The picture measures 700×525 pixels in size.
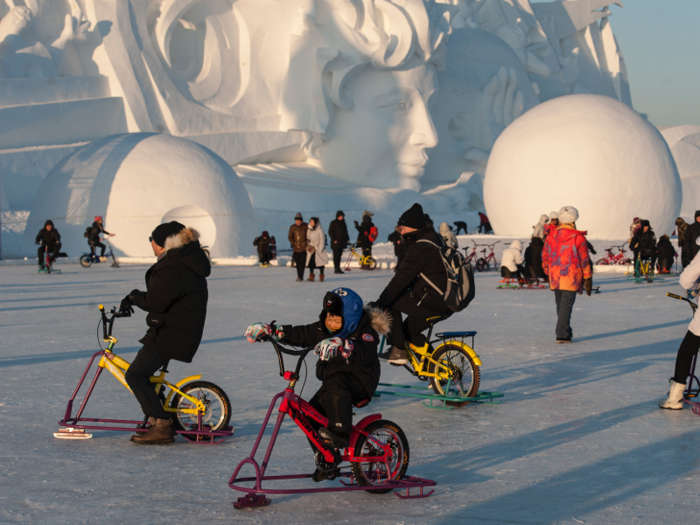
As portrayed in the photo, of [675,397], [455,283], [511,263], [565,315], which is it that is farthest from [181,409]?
[511,263]

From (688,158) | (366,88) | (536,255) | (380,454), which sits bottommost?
(380,454)

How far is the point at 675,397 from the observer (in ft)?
18.4

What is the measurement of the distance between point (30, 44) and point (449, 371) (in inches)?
1175

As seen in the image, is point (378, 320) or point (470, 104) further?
point (470, 104)

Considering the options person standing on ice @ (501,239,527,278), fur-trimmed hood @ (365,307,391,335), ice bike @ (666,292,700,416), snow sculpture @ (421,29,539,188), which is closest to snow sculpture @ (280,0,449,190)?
snow sculpture @ (421,29,539,188)

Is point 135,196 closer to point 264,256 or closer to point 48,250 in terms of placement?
point 264,256

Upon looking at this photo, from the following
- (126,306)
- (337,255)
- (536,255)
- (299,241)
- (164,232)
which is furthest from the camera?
(337,255)

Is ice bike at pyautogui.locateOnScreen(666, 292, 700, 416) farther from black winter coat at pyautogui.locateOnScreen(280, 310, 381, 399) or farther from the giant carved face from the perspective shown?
the giant carved face

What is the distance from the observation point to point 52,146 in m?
31.0

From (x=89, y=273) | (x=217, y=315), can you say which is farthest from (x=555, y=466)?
(x=89, y=273)

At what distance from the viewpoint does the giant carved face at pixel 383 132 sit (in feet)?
125

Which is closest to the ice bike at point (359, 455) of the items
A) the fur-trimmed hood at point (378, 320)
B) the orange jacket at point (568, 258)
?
the fur-trimmed hood at point (378, 320)

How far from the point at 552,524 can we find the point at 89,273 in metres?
17.4

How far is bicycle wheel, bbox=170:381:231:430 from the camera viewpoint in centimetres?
489
